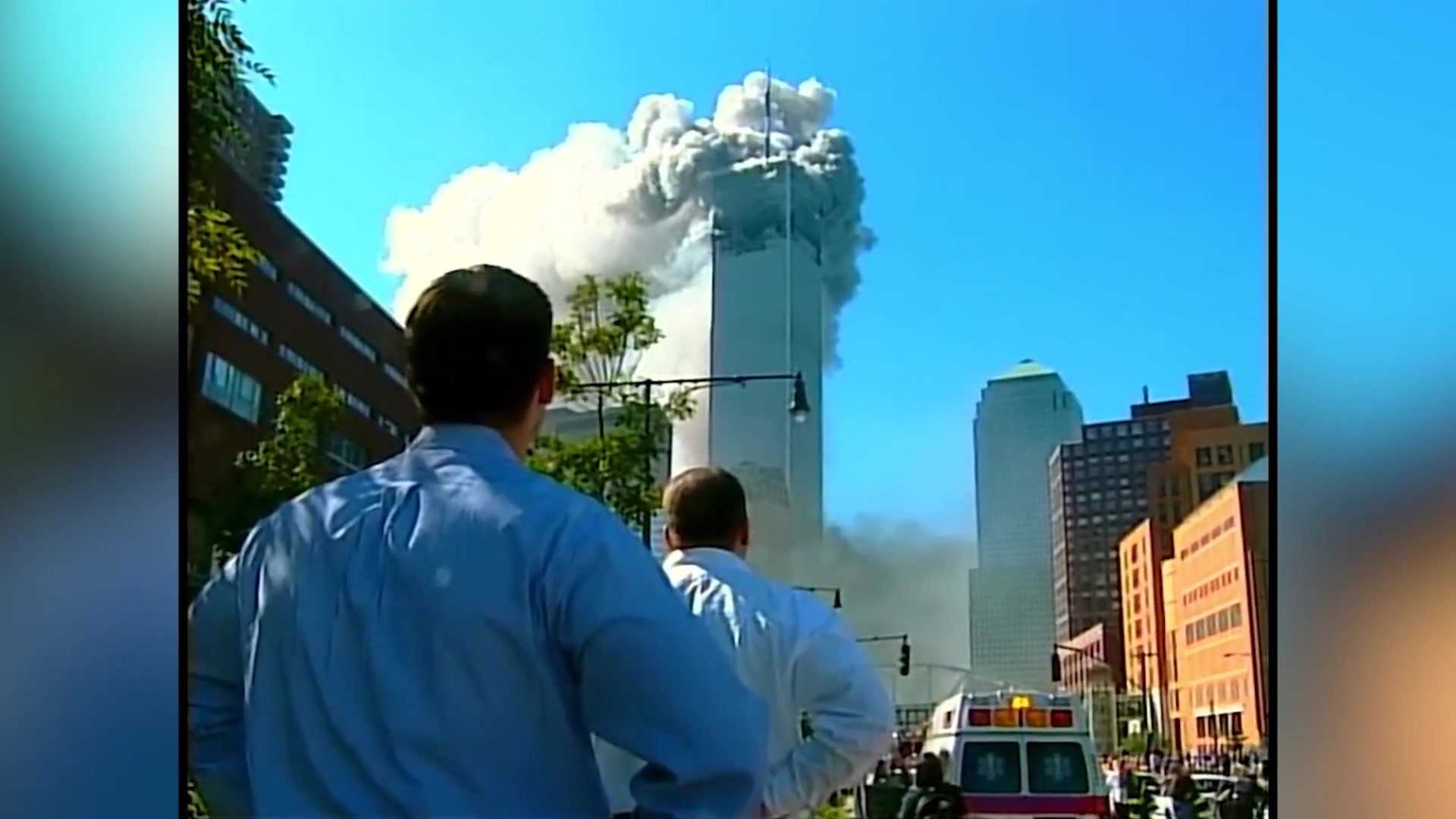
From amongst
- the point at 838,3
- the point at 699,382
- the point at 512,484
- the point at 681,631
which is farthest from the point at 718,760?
the point at 838,3

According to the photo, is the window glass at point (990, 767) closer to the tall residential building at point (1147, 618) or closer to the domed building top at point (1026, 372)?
the tall residential building at point (1147, 618)

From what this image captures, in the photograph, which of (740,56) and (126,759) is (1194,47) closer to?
(740,56)

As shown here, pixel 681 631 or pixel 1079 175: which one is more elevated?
pixel 1079 175

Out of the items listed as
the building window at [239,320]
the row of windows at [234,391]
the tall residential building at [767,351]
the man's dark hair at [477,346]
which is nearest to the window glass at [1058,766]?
the tall residential building at [767,351]

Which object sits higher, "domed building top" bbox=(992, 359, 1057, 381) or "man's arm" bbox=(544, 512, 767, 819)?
"domed building top" bbox=(992, 359, 1057, 381)

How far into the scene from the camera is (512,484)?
87cm

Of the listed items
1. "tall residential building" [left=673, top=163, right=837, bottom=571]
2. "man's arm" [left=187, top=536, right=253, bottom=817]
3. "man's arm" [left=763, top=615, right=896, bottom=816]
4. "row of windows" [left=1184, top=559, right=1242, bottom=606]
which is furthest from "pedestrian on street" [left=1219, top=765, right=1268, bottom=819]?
"man's arm" [left=187, top=536, right=253, bottom=817]

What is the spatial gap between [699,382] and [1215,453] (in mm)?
380

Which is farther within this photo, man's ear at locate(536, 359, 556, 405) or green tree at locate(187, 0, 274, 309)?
green tree at locate(187, 0, 274, 309)

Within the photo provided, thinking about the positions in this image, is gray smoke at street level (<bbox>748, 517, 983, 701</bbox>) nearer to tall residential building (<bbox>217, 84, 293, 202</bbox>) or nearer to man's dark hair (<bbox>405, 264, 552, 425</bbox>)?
man's dark hair (<bbox>405, 264, 552, 425</bbox>)

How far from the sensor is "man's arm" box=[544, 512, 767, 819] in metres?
0.77

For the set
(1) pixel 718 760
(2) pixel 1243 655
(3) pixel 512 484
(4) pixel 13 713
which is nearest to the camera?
(1) pixel 718 760

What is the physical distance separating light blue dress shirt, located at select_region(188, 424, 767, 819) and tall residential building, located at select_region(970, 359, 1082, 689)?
278 millimetres

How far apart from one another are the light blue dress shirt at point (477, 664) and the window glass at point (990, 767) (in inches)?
11.3
